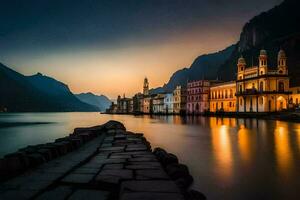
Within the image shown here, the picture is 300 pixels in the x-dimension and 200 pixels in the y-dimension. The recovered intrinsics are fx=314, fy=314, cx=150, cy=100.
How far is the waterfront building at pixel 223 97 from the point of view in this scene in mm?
98312

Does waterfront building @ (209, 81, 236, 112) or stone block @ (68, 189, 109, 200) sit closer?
stone block @ (68, 189, 109, 200)

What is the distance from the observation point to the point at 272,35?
579 feet

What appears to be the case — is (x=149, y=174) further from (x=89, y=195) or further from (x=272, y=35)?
(x=272, y=35)

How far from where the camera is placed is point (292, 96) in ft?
284

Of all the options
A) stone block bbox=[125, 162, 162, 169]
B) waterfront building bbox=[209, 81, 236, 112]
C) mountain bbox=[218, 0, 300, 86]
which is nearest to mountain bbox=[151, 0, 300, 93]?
mountain bbox=[218, 0, 300, 86]

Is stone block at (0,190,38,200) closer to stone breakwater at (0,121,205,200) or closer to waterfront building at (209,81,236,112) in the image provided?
stone breakwater at (0,121,205,200)

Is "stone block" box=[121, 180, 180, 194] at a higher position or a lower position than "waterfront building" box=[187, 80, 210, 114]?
lower

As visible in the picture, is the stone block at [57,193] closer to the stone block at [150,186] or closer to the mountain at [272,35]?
the stone block at [150,186]

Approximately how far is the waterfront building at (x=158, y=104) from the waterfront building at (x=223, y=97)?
4634 centimetres

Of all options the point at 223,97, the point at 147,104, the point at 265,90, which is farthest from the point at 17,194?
the point at 147,104

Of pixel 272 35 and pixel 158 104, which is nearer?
pixel 158 104

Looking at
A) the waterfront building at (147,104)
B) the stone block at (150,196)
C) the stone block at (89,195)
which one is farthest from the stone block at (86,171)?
the waterfront building at (147,104)

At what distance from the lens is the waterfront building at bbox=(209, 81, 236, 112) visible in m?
98.3

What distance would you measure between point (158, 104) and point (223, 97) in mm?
63672
